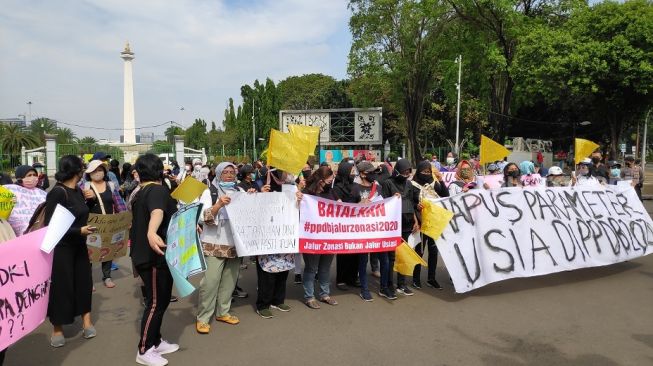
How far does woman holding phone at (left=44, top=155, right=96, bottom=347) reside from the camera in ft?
13.5

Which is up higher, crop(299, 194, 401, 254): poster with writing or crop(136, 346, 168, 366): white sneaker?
crop(299, 194, 401, 254): poster with writing

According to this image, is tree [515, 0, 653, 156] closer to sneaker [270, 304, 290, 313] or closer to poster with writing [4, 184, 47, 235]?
sneaker [270, 304, 290, 313]

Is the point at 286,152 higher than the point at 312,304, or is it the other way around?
the point at 286,152

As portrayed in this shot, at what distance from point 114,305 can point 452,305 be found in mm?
3878

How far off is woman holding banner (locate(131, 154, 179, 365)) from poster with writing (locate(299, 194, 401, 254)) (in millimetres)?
1759

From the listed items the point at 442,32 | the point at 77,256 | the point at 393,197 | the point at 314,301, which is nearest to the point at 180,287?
the point at 77,256

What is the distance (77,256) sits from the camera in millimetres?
4340

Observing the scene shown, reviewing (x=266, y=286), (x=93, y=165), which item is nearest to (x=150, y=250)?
(x=266, y=286)

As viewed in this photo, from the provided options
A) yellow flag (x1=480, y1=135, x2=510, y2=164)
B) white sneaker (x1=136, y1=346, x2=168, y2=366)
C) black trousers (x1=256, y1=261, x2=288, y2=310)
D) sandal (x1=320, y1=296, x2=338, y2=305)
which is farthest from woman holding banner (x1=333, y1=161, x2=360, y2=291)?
white sneaker (x1=136, y1=346, x2=168, y2=366)

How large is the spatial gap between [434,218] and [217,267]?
2.58m

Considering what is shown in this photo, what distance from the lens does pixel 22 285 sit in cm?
345

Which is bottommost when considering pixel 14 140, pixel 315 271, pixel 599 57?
pixel 315 271

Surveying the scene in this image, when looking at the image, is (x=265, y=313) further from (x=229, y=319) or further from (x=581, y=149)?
(x=581, y=149)

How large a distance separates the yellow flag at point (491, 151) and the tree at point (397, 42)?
24125mm
